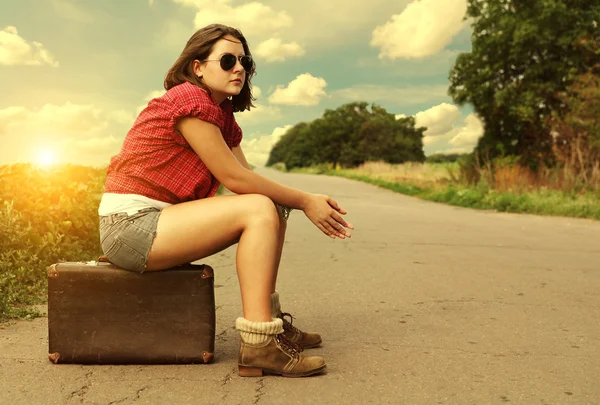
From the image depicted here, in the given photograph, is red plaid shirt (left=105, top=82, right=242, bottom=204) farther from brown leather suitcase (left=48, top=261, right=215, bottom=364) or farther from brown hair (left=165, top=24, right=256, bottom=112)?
A: brown leather suitcase (left=48, top=261, right=215, bottom=364)

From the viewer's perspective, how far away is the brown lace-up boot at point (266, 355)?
3.05 metres

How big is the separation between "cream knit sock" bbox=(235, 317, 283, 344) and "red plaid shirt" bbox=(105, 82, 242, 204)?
28.5 inches

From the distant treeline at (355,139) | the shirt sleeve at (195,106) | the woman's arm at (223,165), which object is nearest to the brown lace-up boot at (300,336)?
the woman's arm at (223,165)

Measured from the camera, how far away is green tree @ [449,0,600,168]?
850 inches

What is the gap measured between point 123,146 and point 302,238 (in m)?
5.98

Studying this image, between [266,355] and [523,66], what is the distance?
22.1 m

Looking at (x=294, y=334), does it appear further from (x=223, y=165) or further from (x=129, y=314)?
(x=223, y=165)

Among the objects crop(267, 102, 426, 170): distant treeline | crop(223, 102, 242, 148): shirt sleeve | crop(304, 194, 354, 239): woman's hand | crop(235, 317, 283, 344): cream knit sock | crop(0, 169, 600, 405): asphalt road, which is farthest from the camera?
crop(267, 102, 426, 170): distant treeline

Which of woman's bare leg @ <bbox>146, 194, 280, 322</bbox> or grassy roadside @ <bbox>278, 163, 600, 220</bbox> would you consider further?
grassy roadside @ <bbox>278, 163, 600, 220</bbox>

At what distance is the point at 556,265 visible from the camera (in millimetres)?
6922

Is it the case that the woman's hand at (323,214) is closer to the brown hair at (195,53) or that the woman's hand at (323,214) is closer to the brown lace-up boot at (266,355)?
the brown lace-up boot at (266,355)

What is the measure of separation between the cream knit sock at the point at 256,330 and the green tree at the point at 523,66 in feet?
65.8

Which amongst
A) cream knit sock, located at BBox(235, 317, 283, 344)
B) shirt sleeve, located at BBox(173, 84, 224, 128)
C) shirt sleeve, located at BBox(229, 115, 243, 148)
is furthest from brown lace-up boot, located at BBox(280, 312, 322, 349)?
shirt sleeve, located at BBox(173, 84, 224, 128)

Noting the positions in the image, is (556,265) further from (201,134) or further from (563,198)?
(563,198)
